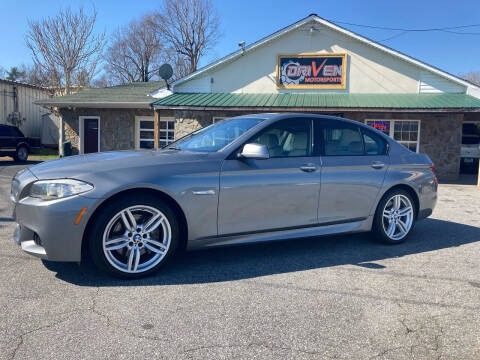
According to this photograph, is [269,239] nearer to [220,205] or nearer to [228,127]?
[220,205]

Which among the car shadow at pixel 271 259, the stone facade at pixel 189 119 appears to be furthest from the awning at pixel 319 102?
the car shadow at pixel 271 259

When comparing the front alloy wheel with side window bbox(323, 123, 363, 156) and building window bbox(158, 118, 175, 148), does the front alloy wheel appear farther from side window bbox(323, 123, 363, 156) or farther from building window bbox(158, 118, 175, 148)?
building window bbox(158, 118, 175, 148)

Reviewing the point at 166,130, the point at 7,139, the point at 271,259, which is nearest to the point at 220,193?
the point at 271,259

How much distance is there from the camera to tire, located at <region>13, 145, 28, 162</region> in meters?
17.9

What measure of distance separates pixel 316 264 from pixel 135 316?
210 cm

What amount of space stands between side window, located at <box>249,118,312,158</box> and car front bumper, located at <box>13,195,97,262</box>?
183cm

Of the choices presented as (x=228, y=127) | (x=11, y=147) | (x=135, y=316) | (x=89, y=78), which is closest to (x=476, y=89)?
(x=228, y=127)

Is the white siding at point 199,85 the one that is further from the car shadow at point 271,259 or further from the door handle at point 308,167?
the door handle at point 308,167

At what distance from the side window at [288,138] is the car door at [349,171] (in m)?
0.23

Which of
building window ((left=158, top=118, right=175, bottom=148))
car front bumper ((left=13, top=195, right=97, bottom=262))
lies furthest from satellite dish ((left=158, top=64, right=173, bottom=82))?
car front bumper ((left=13, top=195, right=97, bottom=262))

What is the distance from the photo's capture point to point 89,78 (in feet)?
93.9

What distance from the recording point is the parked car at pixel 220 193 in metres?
3.43

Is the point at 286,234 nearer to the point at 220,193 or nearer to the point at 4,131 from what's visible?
the point at 220,193

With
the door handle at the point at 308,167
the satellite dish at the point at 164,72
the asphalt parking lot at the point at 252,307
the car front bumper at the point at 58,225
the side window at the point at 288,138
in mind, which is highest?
the satellite dish at the point at 164,72
